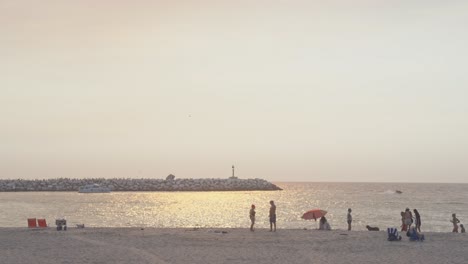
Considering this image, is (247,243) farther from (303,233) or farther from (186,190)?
(186,190)

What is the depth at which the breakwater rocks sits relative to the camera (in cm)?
→ 11644

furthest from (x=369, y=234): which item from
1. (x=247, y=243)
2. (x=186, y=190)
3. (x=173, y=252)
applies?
(x=186, y=190)

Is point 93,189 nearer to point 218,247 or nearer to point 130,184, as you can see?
point 130,184

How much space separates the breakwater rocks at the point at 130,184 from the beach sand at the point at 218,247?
9055 centimetres

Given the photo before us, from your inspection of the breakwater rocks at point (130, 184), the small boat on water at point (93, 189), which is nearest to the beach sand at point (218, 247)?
the small boat on water at point (93, 189)

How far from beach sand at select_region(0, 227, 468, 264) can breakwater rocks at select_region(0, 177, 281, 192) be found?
297 ft

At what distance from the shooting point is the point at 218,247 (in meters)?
22.9

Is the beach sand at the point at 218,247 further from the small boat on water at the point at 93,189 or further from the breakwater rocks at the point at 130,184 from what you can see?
the breakwater rocks at the point at 130,184

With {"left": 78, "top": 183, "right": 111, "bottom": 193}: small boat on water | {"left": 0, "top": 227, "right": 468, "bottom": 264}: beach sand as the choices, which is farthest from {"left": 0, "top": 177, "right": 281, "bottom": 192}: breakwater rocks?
{"left": 0, "top": 227, "right": 468, "bottom": 264}: beach sand

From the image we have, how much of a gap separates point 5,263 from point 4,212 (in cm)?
3847

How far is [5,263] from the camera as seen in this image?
18828mm

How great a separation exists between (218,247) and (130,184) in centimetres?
10241

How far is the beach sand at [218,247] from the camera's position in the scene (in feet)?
65.7

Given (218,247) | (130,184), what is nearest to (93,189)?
(130,184)
